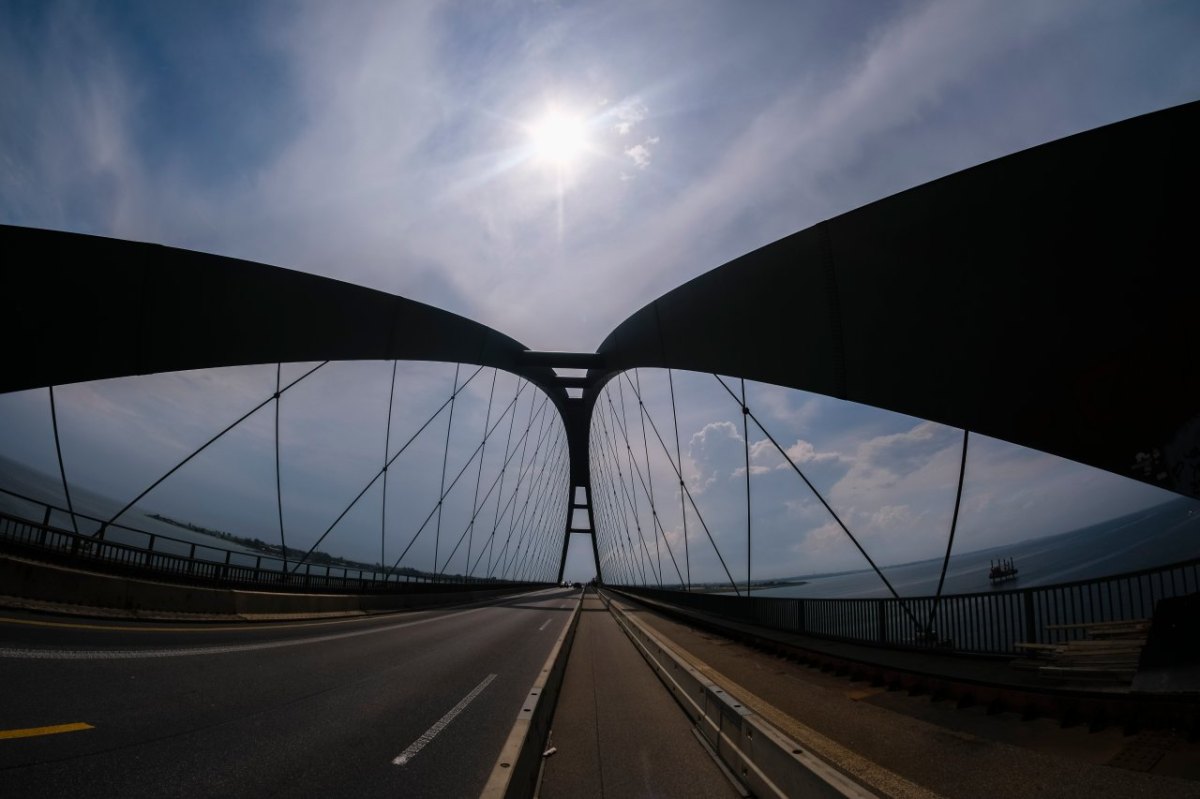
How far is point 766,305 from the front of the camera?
13.1m

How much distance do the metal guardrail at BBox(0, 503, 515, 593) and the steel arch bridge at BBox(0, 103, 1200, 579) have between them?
12.4 feet

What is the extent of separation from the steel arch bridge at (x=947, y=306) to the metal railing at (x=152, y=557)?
12.2ft

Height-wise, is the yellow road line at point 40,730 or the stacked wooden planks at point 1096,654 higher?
the stacked wooden planks at point 1096,654

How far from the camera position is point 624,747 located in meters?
5.01

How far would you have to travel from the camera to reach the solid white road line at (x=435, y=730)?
166 inches

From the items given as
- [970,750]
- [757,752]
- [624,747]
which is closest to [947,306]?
[970,750]

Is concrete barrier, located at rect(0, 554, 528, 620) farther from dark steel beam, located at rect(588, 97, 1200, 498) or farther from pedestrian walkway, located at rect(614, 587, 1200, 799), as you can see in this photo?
dark steel beam, located at rect(588, 97, 1200, 498)

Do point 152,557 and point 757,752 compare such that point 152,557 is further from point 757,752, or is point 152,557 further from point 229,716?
point 757,752

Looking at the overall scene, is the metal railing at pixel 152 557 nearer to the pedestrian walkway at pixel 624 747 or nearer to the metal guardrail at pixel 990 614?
the pedestrian walkway at pixel 624 747

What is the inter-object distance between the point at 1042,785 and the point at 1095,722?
1.62 metres

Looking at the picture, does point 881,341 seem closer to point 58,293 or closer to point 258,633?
point 258,633

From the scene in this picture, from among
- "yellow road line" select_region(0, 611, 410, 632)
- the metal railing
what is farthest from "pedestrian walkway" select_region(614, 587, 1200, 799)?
the metal railing

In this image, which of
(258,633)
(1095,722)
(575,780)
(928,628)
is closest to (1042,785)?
(1095,722)

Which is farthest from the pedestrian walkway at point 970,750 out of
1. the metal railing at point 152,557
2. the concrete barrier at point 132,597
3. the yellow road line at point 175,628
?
the metal railing at point 152,557
